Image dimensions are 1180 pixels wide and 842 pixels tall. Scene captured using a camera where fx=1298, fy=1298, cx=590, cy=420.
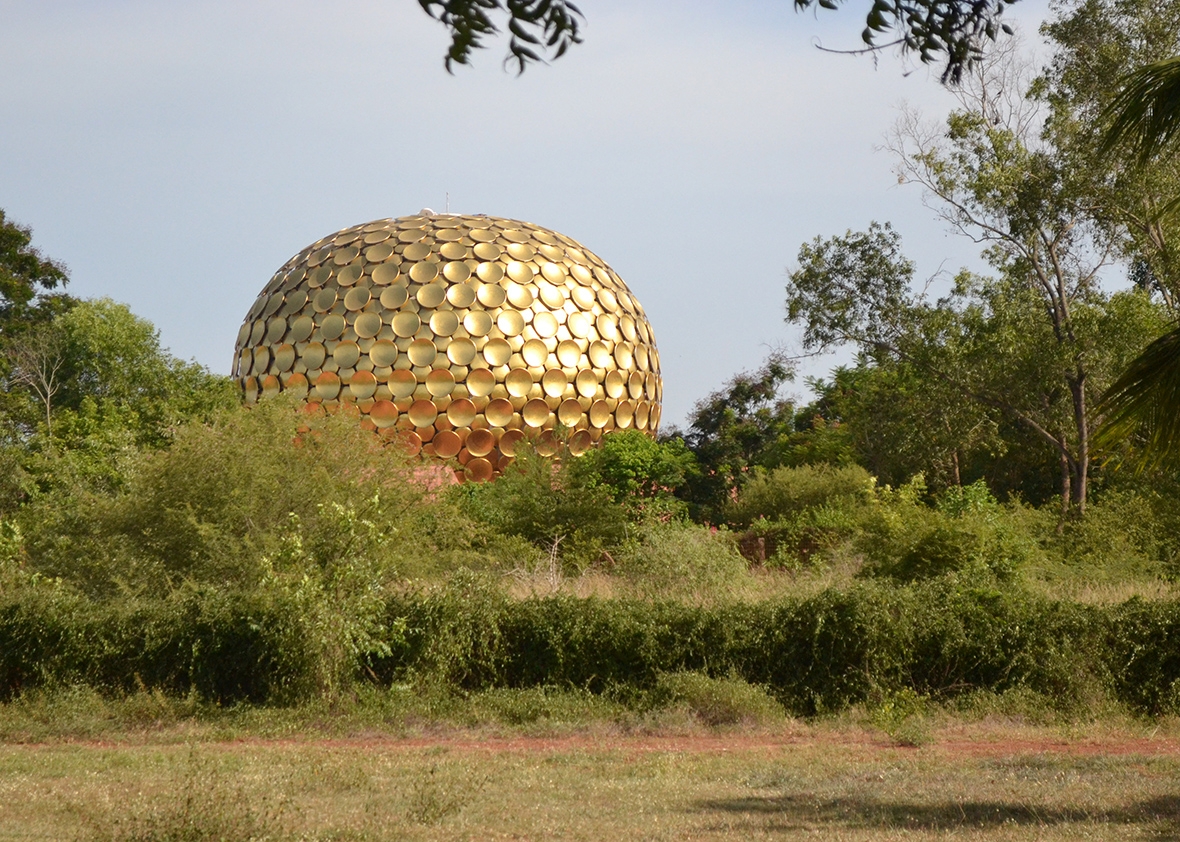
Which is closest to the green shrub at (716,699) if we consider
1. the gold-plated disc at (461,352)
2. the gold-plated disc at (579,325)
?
the gold-plated disc at (461,352)

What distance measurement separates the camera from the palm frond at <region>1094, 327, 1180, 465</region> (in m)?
5.86

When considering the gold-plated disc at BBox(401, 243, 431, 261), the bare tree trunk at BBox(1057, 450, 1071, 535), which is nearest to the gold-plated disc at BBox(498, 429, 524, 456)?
the gold-plated disc at BBox(401, 243, 431, 261)

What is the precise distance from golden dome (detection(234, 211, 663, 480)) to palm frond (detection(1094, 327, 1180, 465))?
59.1 feet

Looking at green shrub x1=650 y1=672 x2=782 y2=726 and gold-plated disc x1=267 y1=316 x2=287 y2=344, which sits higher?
gold-plated disc x1=267 y1=316 x2=287 y2=344

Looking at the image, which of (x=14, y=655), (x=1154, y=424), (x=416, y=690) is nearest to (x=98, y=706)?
(x=14, y=655)

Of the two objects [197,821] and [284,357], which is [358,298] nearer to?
[284,357]

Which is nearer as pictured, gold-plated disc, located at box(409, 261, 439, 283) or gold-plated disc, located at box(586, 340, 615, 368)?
gold-plated disc, located at box(409, 261, 439, 283)

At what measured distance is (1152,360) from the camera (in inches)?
233

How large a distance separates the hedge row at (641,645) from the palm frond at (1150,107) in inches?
220

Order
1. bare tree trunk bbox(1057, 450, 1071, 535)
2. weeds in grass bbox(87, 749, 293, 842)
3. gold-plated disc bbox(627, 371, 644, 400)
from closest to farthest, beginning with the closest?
weeds in grass bbox(87, 749, 293, 842)
bare tree trunk bbox(1057, 450, 1071, 535)
gold-plated disc bbox(627, 371, 644, 400)

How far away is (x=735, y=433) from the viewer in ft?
99.5

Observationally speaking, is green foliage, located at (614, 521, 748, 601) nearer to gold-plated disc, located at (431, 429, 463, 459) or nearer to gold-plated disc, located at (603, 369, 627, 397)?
gold-plated disc, located at (431, 429, 463, 459)

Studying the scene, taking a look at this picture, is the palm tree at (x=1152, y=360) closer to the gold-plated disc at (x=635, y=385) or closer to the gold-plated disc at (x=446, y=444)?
the gold-plated disc at (x=446, y=444)

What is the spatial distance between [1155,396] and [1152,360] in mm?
165
